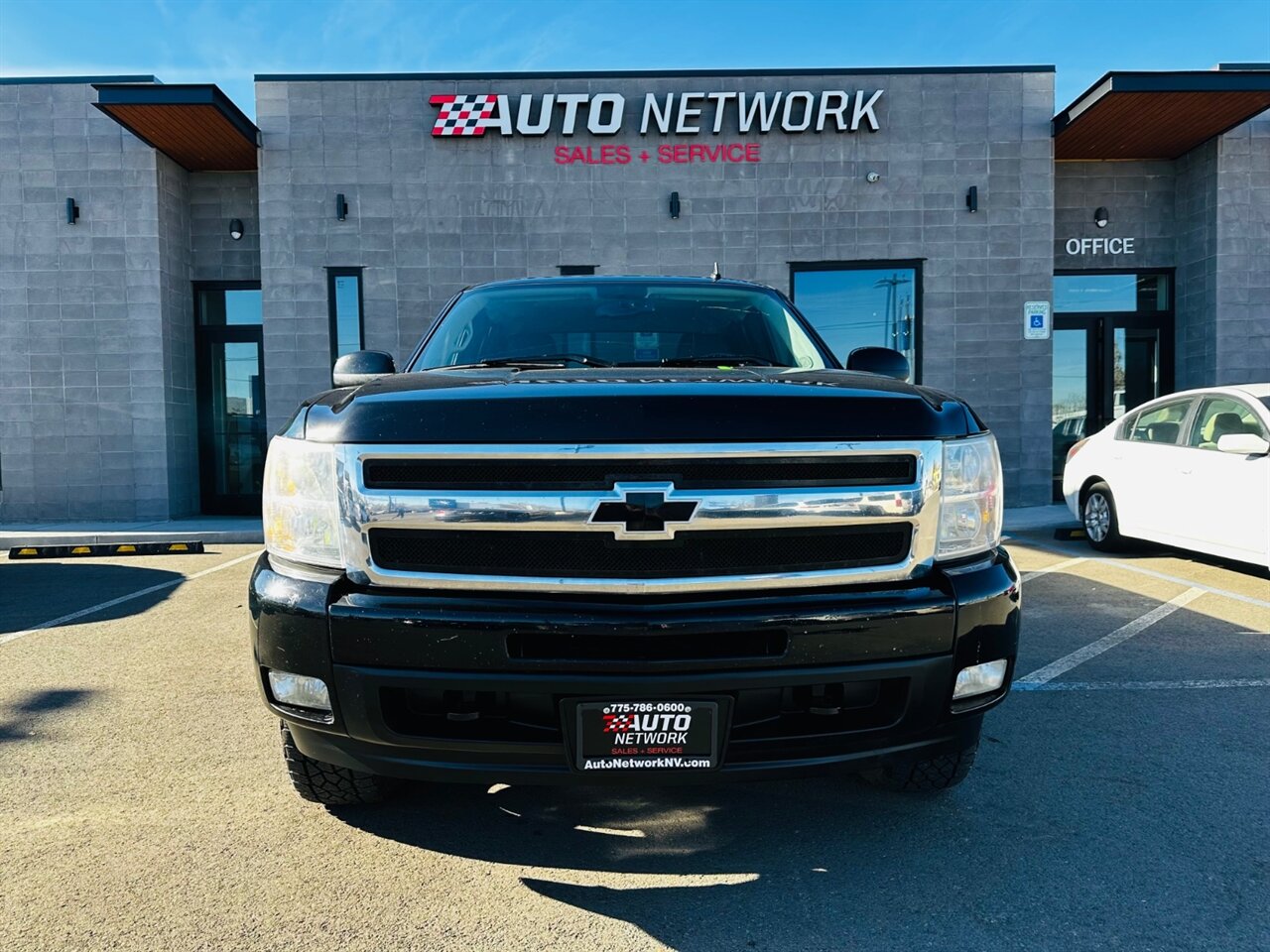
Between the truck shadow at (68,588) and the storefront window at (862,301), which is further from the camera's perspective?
the storefront window at (862,301)

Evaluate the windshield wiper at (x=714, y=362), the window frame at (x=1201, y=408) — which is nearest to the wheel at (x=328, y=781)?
the windshield wiper at (x=714, y=362)

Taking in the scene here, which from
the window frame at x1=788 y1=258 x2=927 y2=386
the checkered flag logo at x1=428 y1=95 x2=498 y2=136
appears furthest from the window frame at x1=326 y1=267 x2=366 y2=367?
the window frame at x1=788 y1=258 x2=927 y2=386

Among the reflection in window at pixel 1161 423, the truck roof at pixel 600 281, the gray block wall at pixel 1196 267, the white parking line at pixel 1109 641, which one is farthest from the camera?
the gray block wall at pixel 1196 267

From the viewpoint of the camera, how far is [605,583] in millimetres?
2080

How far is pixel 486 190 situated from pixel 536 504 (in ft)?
33.5

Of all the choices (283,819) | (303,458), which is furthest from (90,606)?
(303,458)

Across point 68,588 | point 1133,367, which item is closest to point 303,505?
point 68,588

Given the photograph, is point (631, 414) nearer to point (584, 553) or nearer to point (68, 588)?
point (584, 553)

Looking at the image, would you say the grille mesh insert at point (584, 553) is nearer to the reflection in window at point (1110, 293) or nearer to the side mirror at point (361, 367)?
the side mirror at point (361, 367)

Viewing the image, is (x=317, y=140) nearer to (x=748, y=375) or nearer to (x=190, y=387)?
(x=190, y=387)

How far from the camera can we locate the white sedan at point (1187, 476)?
6309mm

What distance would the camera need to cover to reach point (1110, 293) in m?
12.4

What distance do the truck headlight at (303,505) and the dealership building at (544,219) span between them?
31.1ft

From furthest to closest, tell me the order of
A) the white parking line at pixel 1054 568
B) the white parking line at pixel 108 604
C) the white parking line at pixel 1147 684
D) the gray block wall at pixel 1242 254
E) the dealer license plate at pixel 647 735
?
the gray block wall at pixel 1242 254 < the white parking line at pixel 1054 568 < the white parking line at pixel 108 604 < the white parking line at pixel 1147 684 < the dealer license plate at pixel 647 735
